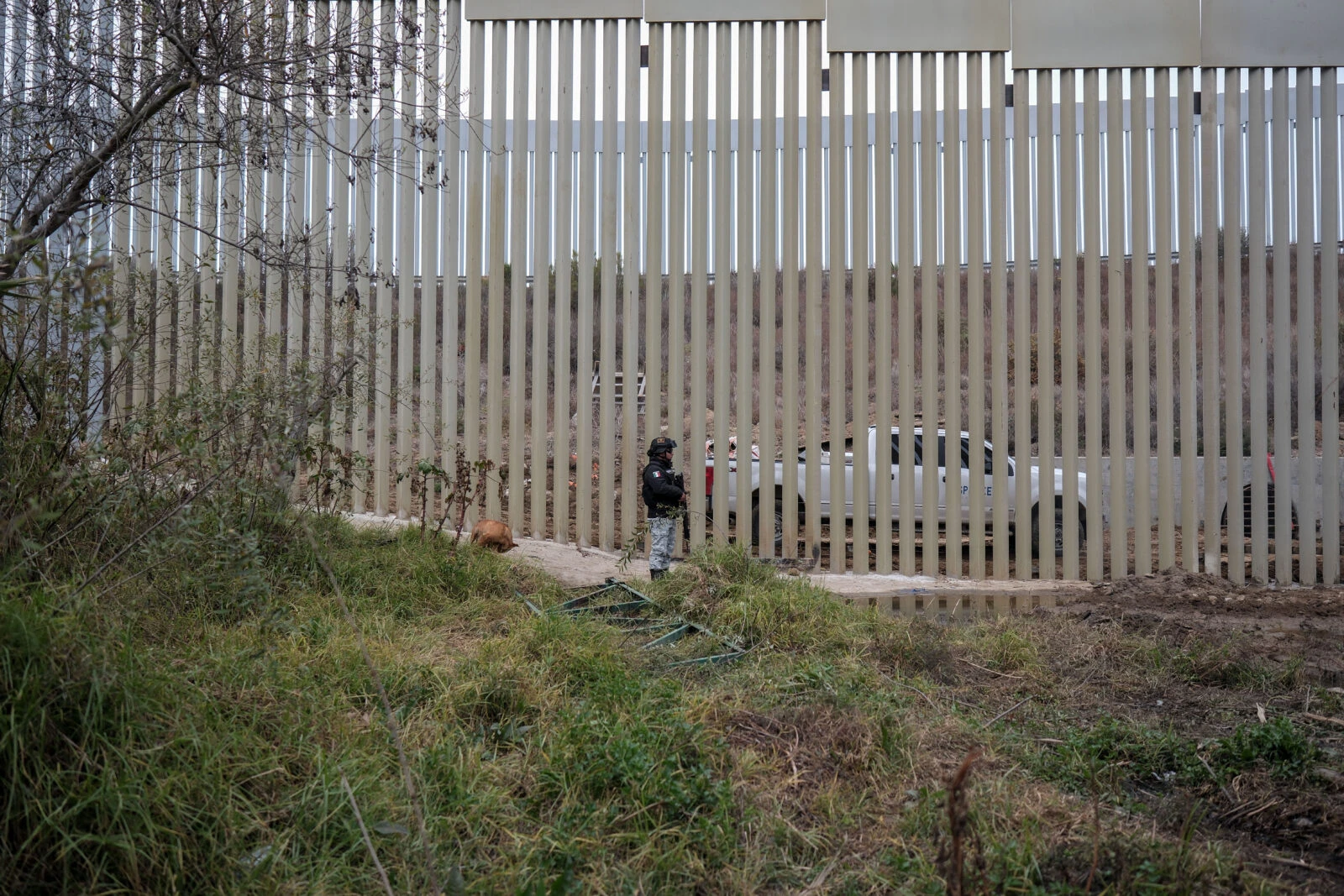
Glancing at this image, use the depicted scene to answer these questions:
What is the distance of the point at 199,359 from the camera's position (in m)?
8.33

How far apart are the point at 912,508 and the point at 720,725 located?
678cm

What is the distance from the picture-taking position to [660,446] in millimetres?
9789

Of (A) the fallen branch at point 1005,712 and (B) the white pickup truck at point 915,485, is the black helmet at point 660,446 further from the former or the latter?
(A) the fallen branch at point 1005,712

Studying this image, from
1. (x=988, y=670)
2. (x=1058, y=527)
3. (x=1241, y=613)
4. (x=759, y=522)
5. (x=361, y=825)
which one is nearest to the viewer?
(x=361, y=825)

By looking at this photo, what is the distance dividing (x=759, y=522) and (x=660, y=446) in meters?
1.48

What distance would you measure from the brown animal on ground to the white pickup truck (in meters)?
2.64

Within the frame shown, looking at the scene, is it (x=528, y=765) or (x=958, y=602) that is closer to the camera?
(x=528, y=765)

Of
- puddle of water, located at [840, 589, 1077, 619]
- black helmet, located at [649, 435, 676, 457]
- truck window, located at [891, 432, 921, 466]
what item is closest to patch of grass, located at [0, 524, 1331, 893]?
puddle of water, located at [840, 589, 1077, 619]

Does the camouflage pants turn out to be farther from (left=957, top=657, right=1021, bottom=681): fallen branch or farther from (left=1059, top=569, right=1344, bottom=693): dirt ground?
(left=957, top=657, right=1021, bottom=681): fallen branch

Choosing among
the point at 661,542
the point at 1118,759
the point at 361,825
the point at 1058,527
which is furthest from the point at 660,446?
the point at 361,825

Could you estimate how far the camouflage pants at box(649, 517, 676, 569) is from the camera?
9477mm

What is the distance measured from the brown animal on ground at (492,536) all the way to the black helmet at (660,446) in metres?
1.78

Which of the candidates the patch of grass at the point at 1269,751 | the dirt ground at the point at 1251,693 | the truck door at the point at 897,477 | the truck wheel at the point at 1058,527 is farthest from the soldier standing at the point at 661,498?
the patch of grass at the point at 1269,751

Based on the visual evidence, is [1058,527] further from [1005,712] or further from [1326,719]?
[1005,712]
